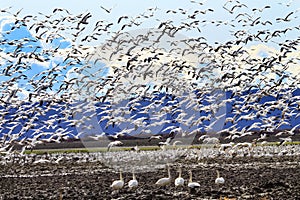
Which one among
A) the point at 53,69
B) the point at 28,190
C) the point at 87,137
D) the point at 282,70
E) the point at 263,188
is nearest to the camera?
the point at 263,188

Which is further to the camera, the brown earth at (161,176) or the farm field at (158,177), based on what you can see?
the farm field at (158,177)

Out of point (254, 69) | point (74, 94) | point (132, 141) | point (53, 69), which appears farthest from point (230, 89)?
point (132, 141)

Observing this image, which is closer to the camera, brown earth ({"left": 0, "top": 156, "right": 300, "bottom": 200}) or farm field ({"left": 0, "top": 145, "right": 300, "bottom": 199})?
brown earth ({"left": 0, "top": 156, "right": 300, "bottom": 200})

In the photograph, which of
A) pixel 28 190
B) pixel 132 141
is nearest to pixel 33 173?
pixel 28 190

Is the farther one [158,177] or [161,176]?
[161,176]

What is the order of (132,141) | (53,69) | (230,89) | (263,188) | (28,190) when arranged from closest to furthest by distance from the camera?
(263,188)
(28,190)
(53,69)
(230,89)
(132,141)

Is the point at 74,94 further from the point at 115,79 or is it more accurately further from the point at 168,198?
the point at 168,198

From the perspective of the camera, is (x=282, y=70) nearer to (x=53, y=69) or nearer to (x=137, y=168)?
(x=137, y=168)

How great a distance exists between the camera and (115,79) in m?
39.0

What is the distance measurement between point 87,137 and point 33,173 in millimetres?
25479

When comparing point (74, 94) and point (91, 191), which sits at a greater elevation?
point (74, 94)

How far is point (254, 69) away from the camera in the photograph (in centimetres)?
3809

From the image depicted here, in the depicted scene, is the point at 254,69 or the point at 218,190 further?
the point at 254,69

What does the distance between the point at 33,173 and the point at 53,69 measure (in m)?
5.50
